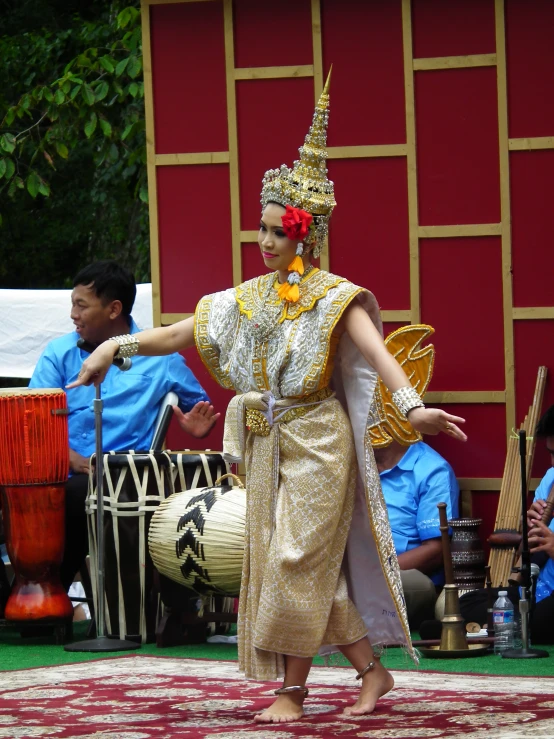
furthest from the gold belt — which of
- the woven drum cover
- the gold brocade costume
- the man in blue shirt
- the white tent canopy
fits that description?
the white tent canopy

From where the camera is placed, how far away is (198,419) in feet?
20.1

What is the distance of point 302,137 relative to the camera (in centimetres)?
679

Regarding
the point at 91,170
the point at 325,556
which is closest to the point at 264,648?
the point at 325,556

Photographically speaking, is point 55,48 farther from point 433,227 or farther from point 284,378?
point 284,378

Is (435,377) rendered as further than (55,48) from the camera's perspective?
No

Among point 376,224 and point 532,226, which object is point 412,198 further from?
point 532,226

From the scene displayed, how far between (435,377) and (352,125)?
1265mm

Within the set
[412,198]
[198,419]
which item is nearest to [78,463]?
[198,419]

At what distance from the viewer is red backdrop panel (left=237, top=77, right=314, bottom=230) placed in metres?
6.77

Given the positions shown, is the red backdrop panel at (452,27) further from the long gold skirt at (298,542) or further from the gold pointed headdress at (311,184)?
the long gold skirt at (298,542)

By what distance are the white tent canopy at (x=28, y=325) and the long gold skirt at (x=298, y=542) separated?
15.1 feet

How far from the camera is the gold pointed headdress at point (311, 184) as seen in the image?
425 cm

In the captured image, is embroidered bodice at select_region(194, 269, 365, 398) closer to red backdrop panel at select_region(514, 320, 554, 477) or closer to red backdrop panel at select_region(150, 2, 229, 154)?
red backdrop panel at select_region(514, 320, 554, 477)

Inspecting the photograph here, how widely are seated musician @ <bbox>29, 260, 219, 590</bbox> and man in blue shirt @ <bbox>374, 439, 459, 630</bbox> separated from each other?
3.02 ft
